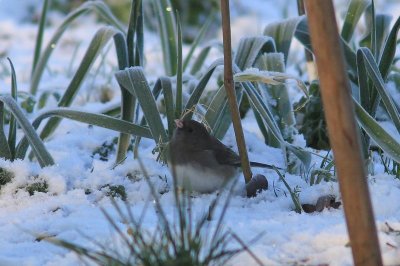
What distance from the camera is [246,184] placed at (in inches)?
78.4

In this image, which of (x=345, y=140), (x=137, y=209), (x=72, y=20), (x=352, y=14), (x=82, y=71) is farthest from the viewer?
(x=72, y=20)

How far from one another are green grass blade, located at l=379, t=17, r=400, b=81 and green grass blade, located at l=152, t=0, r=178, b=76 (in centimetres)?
111

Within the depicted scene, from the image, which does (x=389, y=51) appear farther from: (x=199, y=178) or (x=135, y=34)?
(x=135, y=34)

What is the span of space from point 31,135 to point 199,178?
54 centimetres

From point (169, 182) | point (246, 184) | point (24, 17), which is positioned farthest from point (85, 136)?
point (24, 17)

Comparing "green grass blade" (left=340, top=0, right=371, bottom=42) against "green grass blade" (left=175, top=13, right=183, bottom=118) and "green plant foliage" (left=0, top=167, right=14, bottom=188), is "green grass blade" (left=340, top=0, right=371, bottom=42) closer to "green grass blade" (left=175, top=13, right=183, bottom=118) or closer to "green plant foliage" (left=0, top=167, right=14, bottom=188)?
"green grass blade" (left=175, top=13, right=183, bottom=118)

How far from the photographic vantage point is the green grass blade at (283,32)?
2596 mm

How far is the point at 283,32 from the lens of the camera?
8.64 ft

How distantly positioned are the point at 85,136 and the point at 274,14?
16.3 feet

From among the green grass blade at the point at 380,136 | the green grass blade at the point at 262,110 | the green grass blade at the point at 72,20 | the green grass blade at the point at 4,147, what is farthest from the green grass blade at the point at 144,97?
the green grass blade at the point at 72,20

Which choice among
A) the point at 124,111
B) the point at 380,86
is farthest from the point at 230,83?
the point at 124,111

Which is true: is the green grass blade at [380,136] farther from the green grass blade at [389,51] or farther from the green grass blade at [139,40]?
the green grass blade at [139,40]

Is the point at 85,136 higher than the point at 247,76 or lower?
lower

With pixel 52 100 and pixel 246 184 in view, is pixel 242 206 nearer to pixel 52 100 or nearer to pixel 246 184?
pixel 246 184
